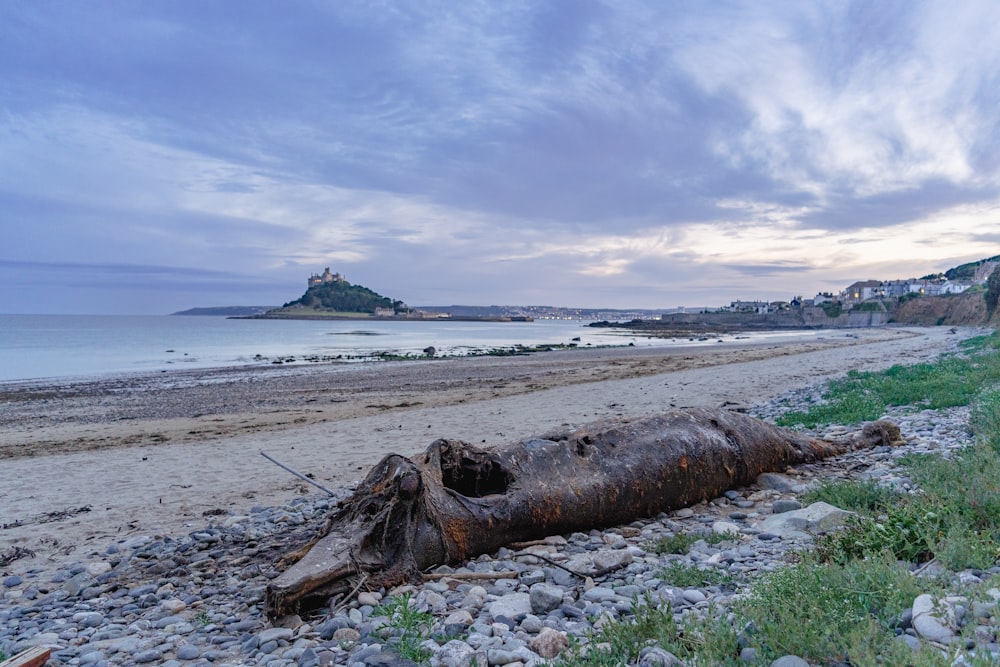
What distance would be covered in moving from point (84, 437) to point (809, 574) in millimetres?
16945

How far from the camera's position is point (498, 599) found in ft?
14.2

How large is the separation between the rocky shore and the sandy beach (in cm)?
148

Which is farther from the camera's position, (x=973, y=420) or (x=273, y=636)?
(x=973, y=420)

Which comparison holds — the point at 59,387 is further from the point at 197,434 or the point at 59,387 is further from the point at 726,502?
the point at 726,502

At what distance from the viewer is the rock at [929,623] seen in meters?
2.72

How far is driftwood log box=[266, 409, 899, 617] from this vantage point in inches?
191

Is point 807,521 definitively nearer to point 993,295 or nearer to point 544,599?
point 544,599

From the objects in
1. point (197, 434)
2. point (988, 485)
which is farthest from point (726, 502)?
point (197, 434)

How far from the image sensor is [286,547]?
6.21 m

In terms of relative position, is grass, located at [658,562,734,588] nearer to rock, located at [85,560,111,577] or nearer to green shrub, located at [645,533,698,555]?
green shrub, located at [645,533,698,555]

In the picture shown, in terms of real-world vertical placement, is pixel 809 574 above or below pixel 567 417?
above

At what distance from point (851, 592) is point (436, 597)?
9.11 feet

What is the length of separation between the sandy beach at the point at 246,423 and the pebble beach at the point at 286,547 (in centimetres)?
8

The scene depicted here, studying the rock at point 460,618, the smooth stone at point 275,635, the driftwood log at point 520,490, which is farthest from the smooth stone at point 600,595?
the smooth stone at point 275,635
